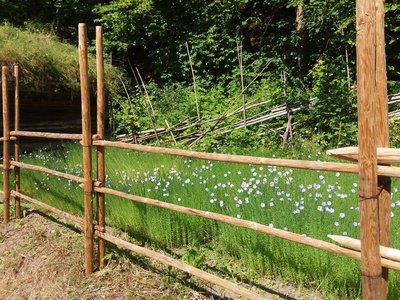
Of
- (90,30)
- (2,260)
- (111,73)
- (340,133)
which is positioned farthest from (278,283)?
(90,30)

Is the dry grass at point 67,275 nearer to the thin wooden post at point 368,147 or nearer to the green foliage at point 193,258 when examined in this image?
the green foliage at point 193,258

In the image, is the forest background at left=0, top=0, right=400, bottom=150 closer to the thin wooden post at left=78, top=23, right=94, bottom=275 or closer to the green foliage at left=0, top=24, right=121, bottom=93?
the green foliage at left=0, top=24, right=121, bottom=93

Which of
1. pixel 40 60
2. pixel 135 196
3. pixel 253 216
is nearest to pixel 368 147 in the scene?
pixel 253 216

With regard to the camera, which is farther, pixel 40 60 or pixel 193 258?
pixel 40 60

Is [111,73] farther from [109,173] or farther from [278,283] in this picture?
[278,283]

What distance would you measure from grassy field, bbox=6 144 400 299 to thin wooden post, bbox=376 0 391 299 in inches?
27.6

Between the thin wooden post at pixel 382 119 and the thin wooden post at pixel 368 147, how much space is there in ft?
0.15

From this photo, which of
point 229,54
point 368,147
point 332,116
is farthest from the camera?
point 229,54

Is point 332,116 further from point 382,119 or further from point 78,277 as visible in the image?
point 382,119

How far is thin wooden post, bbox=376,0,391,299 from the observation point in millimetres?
1513

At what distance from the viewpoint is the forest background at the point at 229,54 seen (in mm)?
7395

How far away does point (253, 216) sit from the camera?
2.93m

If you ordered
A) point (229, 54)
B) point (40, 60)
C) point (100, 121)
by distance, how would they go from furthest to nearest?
point (229, 54)
point (40, 60)
point (100, 121)

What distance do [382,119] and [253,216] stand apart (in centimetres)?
157
